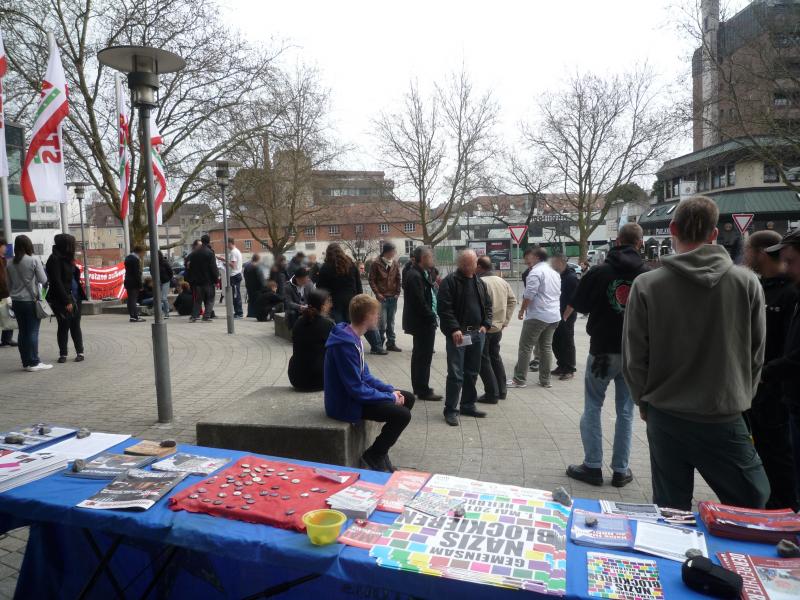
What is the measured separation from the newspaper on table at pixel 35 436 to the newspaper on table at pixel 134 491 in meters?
0.85

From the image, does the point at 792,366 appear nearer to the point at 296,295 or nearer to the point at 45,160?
the point at 296,295

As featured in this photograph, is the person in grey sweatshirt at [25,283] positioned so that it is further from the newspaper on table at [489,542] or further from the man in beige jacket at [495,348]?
the newspaper on table at [489,542]

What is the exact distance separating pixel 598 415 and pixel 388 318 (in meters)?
6.35

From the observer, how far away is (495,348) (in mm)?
7188

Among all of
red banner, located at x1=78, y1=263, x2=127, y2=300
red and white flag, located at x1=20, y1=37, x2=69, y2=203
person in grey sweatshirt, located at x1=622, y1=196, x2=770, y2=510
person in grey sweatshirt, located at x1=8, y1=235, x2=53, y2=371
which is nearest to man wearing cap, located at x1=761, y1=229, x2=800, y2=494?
person in grey sweatshirt, located at x1=622, y1=196, x2=770, y2=510

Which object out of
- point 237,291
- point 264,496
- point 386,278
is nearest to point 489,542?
point 264,496

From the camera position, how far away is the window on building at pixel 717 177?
132 feet

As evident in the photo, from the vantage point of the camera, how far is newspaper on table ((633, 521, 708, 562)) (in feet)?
6.44

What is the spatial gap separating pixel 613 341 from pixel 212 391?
5080 mm

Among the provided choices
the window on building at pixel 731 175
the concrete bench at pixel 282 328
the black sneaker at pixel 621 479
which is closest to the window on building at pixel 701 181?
the window on building at pixel 731 175

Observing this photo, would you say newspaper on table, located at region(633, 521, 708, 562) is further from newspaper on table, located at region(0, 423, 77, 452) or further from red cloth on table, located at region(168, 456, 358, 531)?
newspaper on table, located at region(0, 423, 77, 452)

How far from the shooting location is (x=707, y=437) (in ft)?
8.61

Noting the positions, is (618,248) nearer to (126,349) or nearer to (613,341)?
(613,341)

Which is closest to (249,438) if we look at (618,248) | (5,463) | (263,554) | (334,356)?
(334,356)
